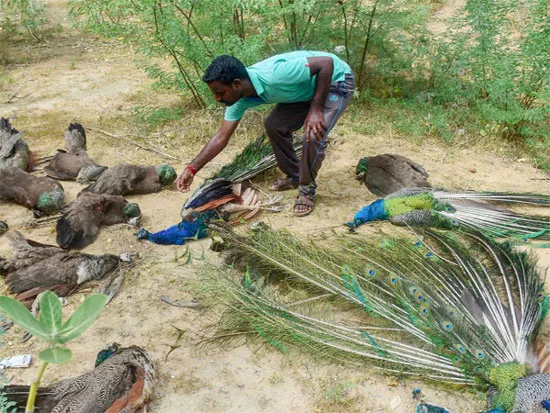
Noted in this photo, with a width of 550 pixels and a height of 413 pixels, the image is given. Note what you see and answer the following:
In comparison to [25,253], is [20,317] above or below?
above

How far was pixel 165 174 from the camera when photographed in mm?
4980

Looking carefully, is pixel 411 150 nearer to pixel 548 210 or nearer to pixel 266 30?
pixel 548 210

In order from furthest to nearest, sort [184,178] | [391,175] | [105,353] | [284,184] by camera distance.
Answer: [284,184]
[391,175]
[184,178]
[105,353]

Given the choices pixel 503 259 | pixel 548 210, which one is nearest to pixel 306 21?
pixel 548 210

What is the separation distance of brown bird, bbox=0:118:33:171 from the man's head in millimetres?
2441

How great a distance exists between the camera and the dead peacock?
4199 millimetres

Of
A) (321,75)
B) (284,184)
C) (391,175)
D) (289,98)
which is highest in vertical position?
(321,75)

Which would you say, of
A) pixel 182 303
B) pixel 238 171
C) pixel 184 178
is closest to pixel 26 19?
pixel 238 171

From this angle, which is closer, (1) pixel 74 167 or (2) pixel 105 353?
(2) pixel 105 353

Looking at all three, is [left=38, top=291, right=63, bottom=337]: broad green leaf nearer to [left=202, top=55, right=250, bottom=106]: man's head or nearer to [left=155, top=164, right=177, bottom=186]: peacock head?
[left=202, top=55, right=250, bottom=106]: man's head

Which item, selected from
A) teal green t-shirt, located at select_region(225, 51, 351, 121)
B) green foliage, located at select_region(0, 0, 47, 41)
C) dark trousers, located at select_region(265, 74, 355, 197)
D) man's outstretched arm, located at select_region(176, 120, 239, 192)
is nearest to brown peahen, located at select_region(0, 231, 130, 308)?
man's outstretched arm, located at select_region(176, 120, 239, 192)

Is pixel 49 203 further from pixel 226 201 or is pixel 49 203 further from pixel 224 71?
pixel 224 71

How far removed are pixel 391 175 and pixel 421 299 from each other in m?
2.00

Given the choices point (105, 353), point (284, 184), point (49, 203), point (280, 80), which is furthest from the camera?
point (284, 184)
